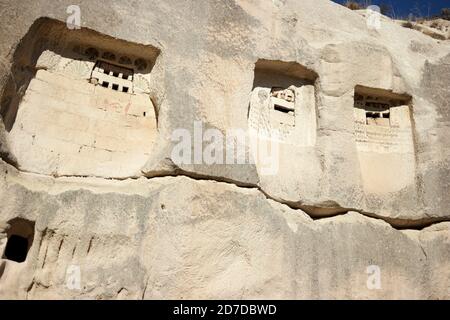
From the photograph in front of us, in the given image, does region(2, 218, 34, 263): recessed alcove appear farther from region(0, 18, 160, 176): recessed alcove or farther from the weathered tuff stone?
region(0, 18, 160, 176): recessed alcove

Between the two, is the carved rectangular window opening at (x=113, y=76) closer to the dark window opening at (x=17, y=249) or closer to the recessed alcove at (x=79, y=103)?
A: the recessed alcove at (x=79, y=103)

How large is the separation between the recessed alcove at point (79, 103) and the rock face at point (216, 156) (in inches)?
Answer: 0.6

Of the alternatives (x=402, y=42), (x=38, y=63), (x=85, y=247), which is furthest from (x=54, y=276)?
(x=402, y=42)

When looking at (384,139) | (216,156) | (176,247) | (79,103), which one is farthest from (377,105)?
(79,103)

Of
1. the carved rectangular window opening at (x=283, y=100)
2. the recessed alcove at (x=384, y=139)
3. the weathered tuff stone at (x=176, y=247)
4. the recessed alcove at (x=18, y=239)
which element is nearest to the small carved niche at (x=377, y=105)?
the recessed alcove at (x=384, y=139)

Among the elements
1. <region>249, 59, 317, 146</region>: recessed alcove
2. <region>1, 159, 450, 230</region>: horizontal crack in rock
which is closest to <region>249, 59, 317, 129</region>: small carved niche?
<region>249, 59, 317, 146</region>: recessed alcove

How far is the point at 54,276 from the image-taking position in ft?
14.3

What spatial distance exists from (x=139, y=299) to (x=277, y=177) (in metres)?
2.00

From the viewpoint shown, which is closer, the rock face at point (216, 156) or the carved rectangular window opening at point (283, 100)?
the rock face at point (216, 156)

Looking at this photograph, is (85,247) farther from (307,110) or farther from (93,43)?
(307,110)

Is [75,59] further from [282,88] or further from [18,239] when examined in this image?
[282,88]

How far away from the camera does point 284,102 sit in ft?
20.3

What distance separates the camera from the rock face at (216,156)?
176 inches
